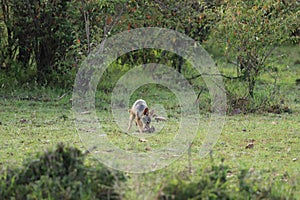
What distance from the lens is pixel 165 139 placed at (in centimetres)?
834

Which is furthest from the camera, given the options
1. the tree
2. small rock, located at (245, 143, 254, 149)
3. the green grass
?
the tree

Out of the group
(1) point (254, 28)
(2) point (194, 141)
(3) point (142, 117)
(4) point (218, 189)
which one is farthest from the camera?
(1) point (254, 28)

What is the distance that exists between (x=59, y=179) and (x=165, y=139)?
3.38 metres

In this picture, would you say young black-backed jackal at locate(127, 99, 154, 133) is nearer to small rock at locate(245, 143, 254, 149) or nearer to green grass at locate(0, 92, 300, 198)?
green grass at locate(0, 92, 300, 198)

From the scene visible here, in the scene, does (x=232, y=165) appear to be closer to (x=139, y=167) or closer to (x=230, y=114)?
(x=139, y=167)

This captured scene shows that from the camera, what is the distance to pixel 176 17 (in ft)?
41.7

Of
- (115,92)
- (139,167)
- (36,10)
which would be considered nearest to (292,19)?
(115,92)

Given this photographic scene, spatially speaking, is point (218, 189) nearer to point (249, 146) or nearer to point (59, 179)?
point (59, 179)

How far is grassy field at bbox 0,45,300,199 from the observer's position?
18.8 ft

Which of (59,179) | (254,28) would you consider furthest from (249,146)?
(59,179)

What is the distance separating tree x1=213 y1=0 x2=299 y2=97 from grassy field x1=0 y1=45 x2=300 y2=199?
3.39 feet

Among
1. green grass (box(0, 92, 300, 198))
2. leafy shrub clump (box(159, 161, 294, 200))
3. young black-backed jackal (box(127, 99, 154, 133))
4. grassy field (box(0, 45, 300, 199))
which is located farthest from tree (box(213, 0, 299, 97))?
leafy shrub clump (box(159, 161, 294, 200))

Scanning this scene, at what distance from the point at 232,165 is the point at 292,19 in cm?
486

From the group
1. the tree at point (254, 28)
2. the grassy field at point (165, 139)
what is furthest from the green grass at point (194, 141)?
the tree at point (254, 28)
